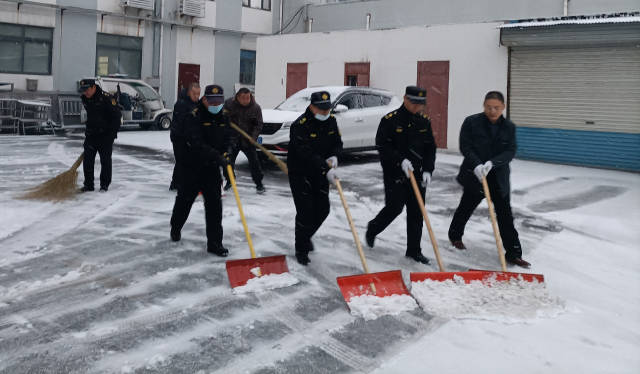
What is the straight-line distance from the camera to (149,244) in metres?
6.16

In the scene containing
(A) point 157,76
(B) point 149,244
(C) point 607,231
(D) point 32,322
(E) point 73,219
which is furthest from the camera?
(A) point 157,76

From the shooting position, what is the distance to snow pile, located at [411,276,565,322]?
4.45m

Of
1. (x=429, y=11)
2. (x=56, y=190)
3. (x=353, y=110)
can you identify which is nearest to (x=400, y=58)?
(x=353, y=110)

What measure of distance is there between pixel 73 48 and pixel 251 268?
66.0 feet

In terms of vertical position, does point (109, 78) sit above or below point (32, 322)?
above

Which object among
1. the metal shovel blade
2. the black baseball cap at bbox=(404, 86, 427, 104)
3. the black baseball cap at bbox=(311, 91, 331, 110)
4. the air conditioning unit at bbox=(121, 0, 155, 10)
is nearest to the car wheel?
the air conditioning unit at bbox=(121, 0, 155, 10)

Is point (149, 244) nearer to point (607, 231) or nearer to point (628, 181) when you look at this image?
point (607, 231)

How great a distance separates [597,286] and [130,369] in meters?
4.06

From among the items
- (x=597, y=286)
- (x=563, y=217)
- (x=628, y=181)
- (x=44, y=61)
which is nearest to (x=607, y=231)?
(x=563, y=217)

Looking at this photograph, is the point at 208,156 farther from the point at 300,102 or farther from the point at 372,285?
the point at 300,102

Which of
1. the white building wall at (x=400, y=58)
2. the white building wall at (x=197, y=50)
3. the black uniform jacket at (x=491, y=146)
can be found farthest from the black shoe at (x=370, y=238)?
the white building wall at (x=197, y=50)

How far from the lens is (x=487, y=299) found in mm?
4621

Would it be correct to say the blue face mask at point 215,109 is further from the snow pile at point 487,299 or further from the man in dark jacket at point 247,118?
the man in dark jacket at point 247,118

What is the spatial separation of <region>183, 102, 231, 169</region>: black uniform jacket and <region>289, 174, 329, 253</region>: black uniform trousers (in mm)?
727
